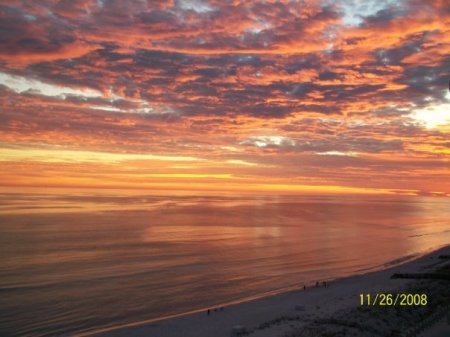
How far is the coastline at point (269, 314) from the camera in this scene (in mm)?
25391

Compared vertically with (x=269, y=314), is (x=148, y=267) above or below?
below

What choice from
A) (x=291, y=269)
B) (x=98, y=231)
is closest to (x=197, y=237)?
(x=98, y=231)

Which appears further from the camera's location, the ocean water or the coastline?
the ocean water

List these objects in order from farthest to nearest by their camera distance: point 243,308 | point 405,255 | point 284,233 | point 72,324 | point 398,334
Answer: point 284,233
point 405,255
point 243,308
point 72,324
point 398,334

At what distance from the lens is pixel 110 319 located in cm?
2869

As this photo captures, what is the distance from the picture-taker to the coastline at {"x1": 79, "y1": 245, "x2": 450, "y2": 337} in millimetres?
25391

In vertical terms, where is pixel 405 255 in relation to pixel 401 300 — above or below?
below

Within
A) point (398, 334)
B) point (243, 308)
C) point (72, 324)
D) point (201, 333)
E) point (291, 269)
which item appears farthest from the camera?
point (291, 269)

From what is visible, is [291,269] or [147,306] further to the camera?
[291,269]

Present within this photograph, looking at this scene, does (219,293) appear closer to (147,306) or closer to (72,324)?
(147,306)

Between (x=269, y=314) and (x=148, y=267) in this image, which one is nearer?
(x=269, y=314)

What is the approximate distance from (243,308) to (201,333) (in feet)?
21.1

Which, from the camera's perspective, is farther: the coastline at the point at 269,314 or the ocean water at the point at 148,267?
the ocean water at the point at 148,267

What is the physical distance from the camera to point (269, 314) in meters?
28.8
